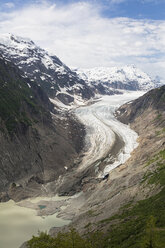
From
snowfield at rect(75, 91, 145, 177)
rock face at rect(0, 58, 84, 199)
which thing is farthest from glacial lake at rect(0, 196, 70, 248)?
snowfield at rect(75, 91, 145, 177)

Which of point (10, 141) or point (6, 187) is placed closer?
point (6, 187)

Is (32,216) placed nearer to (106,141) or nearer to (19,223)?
(19,223)

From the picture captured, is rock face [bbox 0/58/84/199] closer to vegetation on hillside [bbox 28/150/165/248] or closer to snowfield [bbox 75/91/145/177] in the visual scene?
snowfield [bbox 75/91/145/177]

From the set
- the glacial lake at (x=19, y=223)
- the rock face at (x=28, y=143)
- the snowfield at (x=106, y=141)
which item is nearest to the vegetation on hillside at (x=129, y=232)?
the glacial lake at (x=19, y=223)

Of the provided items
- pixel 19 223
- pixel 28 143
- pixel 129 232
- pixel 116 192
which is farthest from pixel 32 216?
pixel 28 143

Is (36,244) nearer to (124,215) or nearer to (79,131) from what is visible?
(124,215)

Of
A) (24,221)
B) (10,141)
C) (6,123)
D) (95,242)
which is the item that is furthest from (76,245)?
(6,123)
